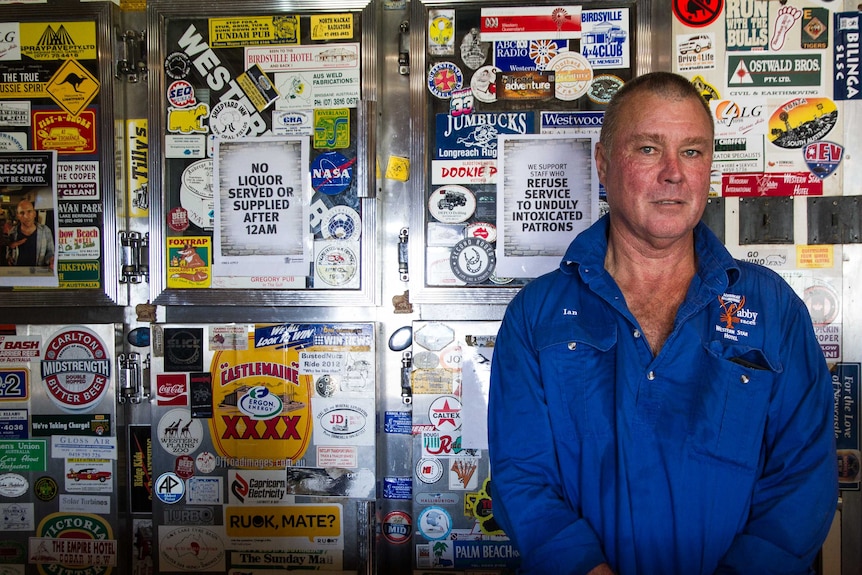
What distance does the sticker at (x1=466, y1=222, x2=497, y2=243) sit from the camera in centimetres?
243

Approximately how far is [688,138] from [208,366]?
196 cm

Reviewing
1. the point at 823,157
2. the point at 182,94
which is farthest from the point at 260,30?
the point at 823,157

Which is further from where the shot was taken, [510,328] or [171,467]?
[171,467]

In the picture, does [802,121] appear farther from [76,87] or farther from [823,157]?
[76,87]

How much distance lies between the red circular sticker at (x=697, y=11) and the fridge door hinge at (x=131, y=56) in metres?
2.14

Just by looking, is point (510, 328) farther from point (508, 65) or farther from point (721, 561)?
point (508, 65)

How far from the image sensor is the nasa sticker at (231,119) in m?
2.49

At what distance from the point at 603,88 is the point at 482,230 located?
717 millimetres

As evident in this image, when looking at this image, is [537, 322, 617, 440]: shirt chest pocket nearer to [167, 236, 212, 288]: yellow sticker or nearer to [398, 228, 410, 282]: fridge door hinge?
[398, 228, 410, 282]: fridge door hinge

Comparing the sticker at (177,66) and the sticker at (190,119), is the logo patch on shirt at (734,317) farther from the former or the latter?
the sticker at (177,66)

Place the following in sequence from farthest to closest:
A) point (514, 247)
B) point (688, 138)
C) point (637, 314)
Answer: point (514, 247), point (637, 314), point (688, 138)

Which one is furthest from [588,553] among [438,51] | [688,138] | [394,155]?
[438,51]

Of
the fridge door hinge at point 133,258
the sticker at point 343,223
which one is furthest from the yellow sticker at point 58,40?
the sticker at point 343,223

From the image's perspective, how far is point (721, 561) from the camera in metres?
1.44
